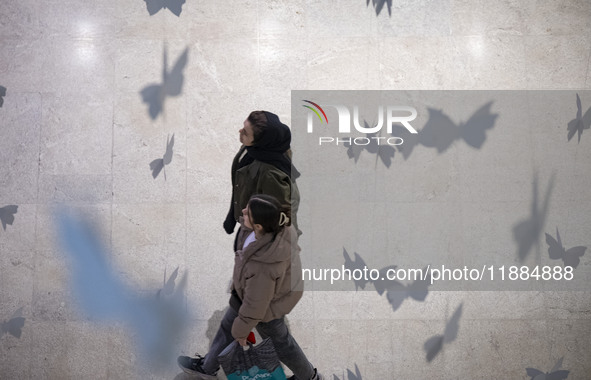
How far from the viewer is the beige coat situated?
3.18m

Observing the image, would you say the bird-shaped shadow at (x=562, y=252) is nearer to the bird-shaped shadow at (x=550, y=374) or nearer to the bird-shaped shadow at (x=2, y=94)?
the bird-shaped shadow at (x=550, y=374)

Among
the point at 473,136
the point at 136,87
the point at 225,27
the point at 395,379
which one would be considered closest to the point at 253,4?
the point at 225,27

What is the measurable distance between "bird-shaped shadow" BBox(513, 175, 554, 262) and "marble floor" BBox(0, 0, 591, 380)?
57 mm

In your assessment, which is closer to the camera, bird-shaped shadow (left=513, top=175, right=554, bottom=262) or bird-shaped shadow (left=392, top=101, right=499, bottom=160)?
bird-shaped shadow (left=513, top=175, right=554, bottom=262)

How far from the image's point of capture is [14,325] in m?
4.13

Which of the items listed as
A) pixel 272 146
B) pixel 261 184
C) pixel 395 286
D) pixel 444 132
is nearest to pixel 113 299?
pixel 261 184

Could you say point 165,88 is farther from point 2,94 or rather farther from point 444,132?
point 444,132

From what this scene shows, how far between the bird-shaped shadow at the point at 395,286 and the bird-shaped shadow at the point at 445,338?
0.77 feet

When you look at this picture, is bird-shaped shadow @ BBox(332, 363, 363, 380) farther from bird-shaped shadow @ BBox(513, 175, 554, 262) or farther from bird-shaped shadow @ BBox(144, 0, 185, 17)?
bird-shaped shadow @ BBox(144, 0, 185, 17)

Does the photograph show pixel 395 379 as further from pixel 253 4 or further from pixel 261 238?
pixel 253 4

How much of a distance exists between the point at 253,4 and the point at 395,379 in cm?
277

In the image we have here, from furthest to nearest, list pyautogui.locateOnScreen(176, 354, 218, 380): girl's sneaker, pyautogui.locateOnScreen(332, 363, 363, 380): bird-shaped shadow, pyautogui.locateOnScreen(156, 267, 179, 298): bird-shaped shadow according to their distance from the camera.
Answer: pyautogui.locateOnScreen(156, 267, 179, 298): bird-shaped shadow, pyautogui.locateOnScreen(332, 363, 363, 380): bird-shaped shadow, pyautogui.locateOnScreen(176, 354, 218, 380): girl's sneaker

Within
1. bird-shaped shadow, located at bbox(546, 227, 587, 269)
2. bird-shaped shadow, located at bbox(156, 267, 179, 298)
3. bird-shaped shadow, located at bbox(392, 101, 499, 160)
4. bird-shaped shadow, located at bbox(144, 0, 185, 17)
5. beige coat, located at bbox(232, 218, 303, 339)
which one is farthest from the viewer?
bird-shaped shadow, located at bbox(144, 0, 185, 17)

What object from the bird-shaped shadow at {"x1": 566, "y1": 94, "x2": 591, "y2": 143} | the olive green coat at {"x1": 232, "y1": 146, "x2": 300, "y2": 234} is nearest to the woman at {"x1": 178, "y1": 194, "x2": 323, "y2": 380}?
the olive green coat at {"x1": 232, "y1": 146, "x2": 300, "y2": 234}
